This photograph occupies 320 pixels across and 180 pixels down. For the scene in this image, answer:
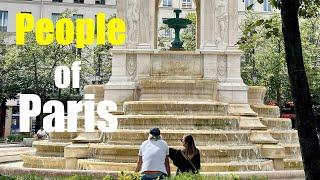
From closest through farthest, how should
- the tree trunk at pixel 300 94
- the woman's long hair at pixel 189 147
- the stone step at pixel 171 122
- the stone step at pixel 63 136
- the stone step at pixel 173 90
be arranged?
the tree trunk at pixel 300 94 < the woman's long hair at pixel 189 147 < the stone step at pixel 171 122 < the stone step at pixel 63 136 < the stone step at pixel 173 90

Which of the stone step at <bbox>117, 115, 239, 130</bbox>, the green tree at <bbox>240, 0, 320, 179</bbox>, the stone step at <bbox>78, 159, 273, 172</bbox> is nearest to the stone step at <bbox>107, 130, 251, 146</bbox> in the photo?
the stone step at <bbox>117, 115, 239, 130</bbox>

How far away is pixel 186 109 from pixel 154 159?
9777 mm

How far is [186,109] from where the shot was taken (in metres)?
20.1

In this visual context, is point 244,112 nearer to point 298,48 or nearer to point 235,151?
point 235,151

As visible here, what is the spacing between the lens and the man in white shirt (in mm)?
10406

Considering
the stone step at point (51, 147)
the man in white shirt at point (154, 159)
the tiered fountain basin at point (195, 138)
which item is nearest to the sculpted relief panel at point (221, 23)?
the tiered fountain basin at point (195, 138)

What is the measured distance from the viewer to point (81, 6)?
70.4 m

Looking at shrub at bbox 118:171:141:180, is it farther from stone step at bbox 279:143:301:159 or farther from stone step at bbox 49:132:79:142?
stone step at bbox 279:143:301:159

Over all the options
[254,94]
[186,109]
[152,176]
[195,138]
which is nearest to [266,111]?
[254,94]

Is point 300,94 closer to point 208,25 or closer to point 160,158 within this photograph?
point 160,158

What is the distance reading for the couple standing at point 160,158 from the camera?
10414 millimetres

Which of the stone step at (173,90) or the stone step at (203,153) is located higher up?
the stone step at (173,90)

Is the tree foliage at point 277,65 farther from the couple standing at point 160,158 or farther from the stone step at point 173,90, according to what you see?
the couple standing at point 160,158

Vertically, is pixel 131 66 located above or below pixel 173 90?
above
